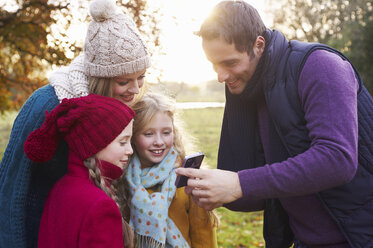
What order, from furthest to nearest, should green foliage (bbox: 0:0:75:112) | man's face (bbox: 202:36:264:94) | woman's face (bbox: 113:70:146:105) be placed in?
green foliage (bbox: 0:0:75:112), woman's face (bbox: 113:70:146:105), man's face (bbox: 202:36:264:94)

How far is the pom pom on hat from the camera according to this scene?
237 centimetres

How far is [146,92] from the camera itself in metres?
3.09

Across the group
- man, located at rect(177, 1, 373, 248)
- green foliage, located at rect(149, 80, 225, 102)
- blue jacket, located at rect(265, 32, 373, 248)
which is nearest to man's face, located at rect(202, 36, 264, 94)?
man, located at rect(177, 1, 373, 248)

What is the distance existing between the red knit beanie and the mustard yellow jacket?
81 centimetres

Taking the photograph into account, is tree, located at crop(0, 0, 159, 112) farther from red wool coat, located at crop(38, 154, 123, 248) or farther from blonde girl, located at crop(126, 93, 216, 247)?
red wool coat, located at crop(38, 154, 123, 248)

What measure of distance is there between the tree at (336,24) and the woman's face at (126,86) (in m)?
12.4

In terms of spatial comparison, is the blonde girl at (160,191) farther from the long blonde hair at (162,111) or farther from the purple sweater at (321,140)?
the purple sweater at (321,140)

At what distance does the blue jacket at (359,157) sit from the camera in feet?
6.36

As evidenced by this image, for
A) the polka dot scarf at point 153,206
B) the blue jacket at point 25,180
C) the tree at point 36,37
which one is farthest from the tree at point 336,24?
the blue jacket at point 25,180

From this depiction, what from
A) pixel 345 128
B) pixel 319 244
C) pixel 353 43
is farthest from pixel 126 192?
pixel 353 43

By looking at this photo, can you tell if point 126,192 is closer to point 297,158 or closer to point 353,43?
point 297,158

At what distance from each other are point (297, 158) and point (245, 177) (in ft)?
0.89

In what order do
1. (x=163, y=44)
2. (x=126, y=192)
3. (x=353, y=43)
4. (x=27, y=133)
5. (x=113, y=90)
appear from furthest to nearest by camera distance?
(x=353, y=43) < (x=163, y=44) < (x=126, y=192) < (x=113, y=90) < (x=27, y=133)

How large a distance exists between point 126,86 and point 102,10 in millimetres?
516
